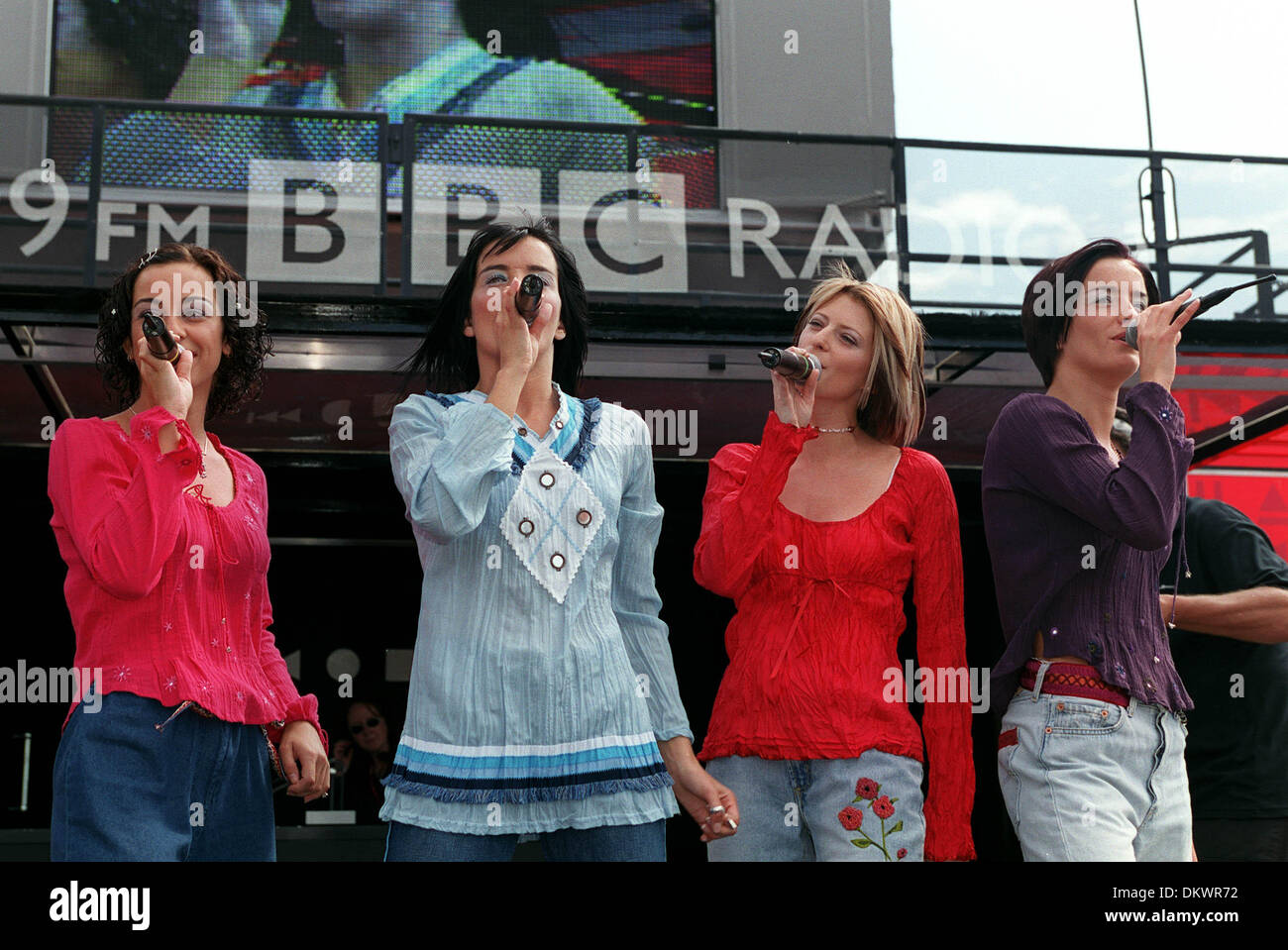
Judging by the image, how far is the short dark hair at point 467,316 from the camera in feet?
7.39

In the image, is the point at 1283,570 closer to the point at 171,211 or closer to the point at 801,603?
the point at 801,603

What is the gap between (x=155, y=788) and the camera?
2.02 m

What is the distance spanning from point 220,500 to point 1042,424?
1.40 m

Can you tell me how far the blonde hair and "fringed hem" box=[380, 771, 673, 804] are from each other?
88cm

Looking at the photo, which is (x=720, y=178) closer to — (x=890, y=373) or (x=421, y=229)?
(x=421, y=229)

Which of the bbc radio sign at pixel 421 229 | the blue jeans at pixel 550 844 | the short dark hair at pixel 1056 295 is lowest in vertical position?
the blue jeans at pixel 550 844

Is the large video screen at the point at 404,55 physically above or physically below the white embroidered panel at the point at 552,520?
above

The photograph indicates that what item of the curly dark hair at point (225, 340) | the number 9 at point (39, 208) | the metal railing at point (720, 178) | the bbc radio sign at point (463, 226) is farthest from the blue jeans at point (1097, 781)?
the number 9 at point (39, 208)

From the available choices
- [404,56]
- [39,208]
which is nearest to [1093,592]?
[39,208]

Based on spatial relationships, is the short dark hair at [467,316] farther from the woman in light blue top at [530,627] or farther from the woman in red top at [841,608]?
the woman in red top at [841,608]

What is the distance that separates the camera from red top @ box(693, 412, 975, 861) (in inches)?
86.1

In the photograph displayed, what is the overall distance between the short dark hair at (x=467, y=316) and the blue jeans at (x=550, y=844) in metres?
0.79

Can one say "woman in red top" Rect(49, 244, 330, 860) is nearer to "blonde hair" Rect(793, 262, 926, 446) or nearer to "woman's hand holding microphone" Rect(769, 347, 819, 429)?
"woman's hand holding microphone" Rect(769, 347, 819, 429)

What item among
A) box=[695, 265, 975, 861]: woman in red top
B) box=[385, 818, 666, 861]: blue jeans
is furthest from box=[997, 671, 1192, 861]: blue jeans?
box=[385, 818, 666, 861]: blue jeans
